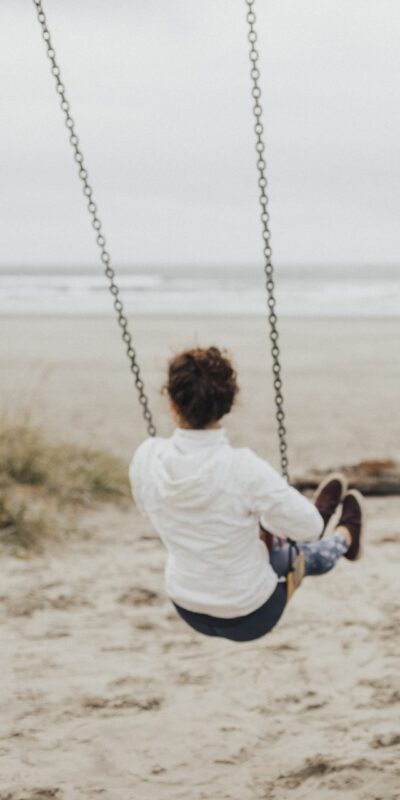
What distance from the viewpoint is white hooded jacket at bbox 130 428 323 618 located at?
2.51m

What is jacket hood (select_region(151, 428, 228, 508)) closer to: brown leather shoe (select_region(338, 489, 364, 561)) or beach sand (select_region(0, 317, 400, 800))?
beach sand (select_region(0, 317, 400, 800))

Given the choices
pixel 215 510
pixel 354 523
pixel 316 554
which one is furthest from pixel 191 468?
pixel 354 523

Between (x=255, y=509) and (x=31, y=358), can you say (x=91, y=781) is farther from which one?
(x=31, y=358)

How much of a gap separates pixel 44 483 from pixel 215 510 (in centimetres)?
348

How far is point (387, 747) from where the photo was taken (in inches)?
120

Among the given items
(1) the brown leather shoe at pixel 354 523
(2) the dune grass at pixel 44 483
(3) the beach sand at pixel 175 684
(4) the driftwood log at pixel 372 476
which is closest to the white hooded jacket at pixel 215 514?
(3) the beach sand at pixel 175 684

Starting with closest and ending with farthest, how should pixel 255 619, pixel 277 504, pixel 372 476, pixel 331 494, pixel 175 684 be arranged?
pixel 277 504
pixel 255 619
pixel 331 494
pixel 175 684
pixel 372 476

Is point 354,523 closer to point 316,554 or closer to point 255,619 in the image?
point 316,554

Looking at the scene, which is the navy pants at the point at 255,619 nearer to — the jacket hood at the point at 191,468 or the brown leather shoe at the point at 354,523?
the jacket hood at the point at 191,468

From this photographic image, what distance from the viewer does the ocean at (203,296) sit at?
2256cm

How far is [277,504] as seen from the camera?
2.49m

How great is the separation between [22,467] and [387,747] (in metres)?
3.43

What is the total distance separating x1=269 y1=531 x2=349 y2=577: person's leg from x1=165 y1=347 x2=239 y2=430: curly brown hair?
1.67 ft

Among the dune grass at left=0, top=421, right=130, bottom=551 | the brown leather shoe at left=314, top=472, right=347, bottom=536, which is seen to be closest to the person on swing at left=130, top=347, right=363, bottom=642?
the brown leather shoe at left=314, top=472, right=347, bottom=536
